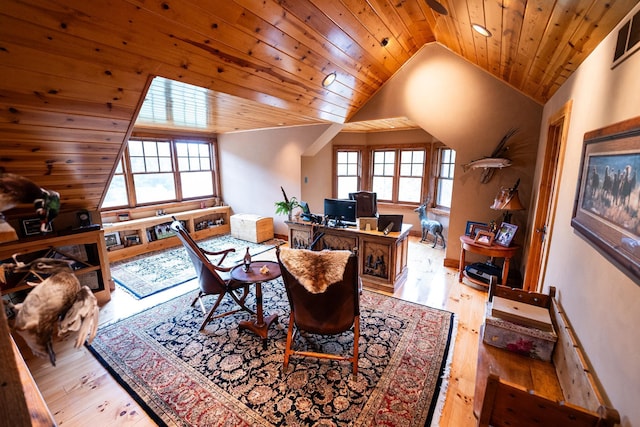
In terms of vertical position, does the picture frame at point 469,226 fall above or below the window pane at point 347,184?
below

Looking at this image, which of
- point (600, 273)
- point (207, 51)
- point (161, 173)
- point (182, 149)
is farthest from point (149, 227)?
point (600, 273)

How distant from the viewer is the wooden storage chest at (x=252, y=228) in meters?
5.59

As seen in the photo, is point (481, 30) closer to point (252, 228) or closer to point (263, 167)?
point (263, 167)

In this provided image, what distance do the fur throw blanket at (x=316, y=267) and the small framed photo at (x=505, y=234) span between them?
2335 mm

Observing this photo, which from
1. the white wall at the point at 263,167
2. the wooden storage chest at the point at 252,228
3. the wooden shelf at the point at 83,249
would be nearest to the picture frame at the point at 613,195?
the wooden shelf at the point at 83,249

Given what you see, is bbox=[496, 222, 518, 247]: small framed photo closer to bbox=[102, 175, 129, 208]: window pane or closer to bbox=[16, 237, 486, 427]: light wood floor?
bbox=[16, 237, 486, 427]: light wood floor

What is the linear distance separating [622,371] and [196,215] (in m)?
6.07

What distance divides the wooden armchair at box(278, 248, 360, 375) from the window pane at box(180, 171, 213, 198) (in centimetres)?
483

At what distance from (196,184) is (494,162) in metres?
5.71

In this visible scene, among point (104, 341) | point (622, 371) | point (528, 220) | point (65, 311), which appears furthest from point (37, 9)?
point (528, 220)

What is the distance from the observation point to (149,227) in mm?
5098

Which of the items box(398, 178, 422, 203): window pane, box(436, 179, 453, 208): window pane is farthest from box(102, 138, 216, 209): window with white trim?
box(436, 179, 453, 208): window pane

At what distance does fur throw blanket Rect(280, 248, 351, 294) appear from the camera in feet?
6.55

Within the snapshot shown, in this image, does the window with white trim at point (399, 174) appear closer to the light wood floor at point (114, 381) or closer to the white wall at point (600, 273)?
the light wood floor at point (114, 381)
